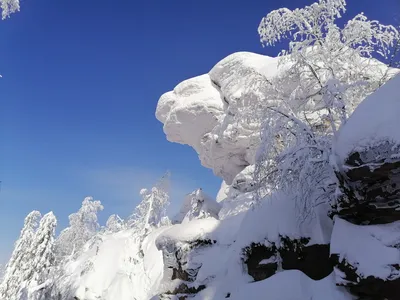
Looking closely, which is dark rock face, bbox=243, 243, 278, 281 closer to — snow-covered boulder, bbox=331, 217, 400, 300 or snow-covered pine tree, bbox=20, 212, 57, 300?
snow-covered boulder, bbox=331, 217, 400, 300

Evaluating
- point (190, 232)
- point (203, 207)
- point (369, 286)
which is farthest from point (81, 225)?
point (369, 286)

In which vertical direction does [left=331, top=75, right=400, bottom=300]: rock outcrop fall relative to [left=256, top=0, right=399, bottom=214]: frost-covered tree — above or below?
below

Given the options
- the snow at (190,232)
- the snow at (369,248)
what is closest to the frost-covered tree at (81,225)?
the snow at (190,232)

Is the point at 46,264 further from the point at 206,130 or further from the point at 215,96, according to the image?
the point at 215,96

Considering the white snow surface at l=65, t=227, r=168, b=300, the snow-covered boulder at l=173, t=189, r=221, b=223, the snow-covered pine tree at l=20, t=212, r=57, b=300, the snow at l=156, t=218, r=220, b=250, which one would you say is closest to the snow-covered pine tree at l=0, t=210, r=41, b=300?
the snow-covered pine tree at l=20, t=212, r=57, b=300

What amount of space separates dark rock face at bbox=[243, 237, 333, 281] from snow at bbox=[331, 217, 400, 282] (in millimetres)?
1467

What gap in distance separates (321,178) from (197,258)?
235 inches

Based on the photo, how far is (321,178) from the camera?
9320 millimetres

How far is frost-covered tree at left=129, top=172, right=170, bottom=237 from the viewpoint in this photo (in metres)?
26.1

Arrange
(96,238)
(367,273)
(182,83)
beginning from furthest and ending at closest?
1. (182,83)
2. (96,238)
3. (367,273)

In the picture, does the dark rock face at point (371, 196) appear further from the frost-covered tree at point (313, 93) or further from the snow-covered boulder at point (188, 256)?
the snow-covered boulder at point (188, 256)

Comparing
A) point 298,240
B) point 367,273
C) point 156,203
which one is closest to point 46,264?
point 156,203

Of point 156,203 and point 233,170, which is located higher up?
point 233,170

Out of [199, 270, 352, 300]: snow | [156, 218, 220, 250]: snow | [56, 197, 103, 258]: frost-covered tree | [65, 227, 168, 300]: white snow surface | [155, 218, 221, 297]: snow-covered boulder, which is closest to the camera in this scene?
[199, 270, 352, 300]: snow
